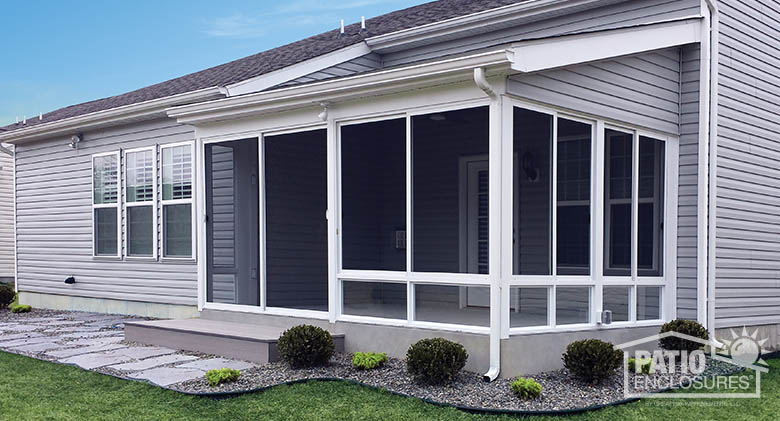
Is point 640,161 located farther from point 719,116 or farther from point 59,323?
point 59,323

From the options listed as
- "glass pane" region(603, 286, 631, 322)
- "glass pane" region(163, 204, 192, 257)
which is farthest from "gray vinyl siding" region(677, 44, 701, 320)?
"glass pane" region(163, 204, 192, 257)

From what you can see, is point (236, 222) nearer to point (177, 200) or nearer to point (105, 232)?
point (177, 200)

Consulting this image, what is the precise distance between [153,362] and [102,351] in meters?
1.02

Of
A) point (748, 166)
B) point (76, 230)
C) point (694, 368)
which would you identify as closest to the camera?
point (694, 368)

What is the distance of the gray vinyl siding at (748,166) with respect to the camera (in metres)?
7.80

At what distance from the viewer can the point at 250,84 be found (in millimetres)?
9367

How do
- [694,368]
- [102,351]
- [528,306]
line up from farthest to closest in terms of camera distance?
[102,351] < [694,368] < [528,306]

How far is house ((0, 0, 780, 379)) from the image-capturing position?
20.2 ft

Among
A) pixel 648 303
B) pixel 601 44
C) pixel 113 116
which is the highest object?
pixel 601 44

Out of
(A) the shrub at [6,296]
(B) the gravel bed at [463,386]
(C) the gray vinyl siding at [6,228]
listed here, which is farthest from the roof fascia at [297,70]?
(C) the gray vinyl siding at [6,228]

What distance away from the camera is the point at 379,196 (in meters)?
10.1

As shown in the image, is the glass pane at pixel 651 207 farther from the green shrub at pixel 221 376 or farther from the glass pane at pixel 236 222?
the glass pane at pixel 236 222

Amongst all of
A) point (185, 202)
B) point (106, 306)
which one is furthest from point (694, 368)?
point (106, 306)

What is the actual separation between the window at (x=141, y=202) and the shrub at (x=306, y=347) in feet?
15.7
